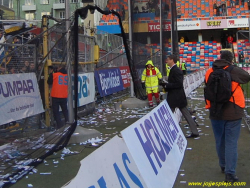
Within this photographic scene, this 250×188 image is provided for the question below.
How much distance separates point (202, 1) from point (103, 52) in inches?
1492

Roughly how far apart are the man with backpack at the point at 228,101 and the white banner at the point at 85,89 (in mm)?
5809

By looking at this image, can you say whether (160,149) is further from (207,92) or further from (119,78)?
(119,78)

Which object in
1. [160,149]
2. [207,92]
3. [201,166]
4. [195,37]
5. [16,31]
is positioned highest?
[195,37]

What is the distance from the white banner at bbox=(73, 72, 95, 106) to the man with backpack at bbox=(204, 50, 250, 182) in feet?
19.1

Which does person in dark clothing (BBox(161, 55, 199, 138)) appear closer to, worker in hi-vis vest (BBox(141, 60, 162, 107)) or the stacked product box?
worker in hi-vis vest (BBox(141, 60, 162, 107))

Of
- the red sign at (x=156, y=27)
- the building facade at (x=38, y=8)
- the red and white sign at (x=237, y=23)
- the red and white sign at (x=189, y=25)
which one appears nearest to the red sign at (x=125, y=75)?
the red sign at (x=156, y=27)

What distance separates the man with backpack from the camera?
5219 millimetres

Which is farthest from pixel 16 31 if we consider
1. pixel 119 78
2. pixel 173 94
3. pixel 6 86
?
pixel 173 94

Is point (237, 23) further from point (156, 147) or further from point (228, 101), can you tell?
point (156, 147)

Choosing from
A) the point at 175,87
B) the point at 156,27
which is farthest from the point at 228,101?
the point at 156,27

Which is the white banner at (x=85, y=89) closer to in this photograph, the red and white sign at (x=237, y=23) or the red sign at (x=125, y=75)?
the red sign at (x=125, y=75)

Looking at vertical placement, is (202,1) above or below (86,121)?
above

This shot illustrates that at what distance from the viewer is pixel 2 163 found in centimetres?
645

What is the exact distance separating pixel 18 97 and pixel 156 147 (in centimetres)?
435
